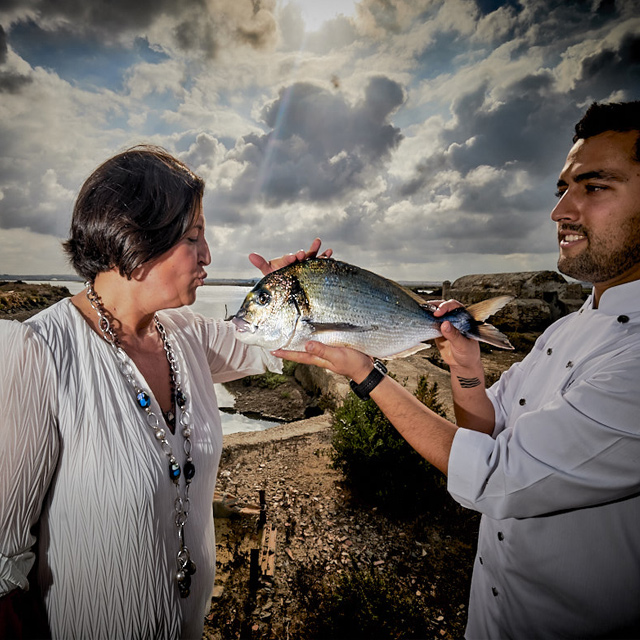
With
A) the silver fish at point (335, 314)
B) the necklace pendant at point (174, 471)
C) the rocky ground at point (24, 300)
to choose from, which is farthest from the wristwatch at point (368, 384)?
the rocky ground at point (24, 300)

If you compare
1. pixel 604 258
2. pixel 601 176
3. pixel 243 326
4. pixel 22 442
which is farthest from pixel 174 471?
pixel 601 176

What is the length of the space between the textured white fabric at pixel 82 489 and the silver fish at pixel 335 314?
2.73 ft

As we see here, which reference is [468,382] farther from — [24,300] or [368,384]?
[24,300]

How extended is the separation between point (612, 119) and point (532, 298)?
41.8 feet

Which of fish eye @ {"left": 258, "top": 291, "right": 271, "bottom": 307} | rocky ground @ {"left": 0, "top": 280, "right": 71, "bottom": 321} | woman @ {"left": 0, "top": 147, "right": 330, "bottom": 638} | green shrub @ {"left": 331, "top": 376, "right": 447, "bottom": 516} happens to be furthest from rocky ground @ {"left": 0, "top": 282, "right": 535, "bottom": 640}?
rocky ground @ {"left": 0, "top": 280, "right": 71, "bottom": 321}

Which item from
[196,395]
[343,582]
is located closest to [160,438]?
[196,395]

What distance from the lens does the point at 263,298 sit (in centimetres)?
214

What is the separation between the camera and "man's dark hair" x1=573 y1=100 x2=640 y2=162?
1.94m

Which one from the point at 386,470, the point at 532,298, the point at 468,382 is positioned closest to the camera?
the point at 468,382

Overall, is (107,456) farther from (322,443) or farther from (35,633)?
(322,443)

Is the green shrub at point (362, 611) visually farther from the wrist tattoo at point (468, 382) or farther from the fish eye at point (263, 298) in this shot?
the fish eye at point (263, 298)

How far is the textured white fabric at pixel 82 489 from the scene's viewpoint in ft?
4.62

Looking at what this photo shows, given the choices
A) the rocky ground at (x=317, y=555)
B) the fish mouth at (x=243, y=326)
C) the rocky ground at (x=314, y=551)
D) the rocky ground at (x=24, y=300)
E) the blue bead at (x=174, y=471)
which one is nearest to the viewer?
the blue bead at (x=174, y=471)

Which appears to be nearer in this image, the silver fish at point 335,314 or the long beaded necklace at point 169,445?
the long beaded necklace at point 169,445
